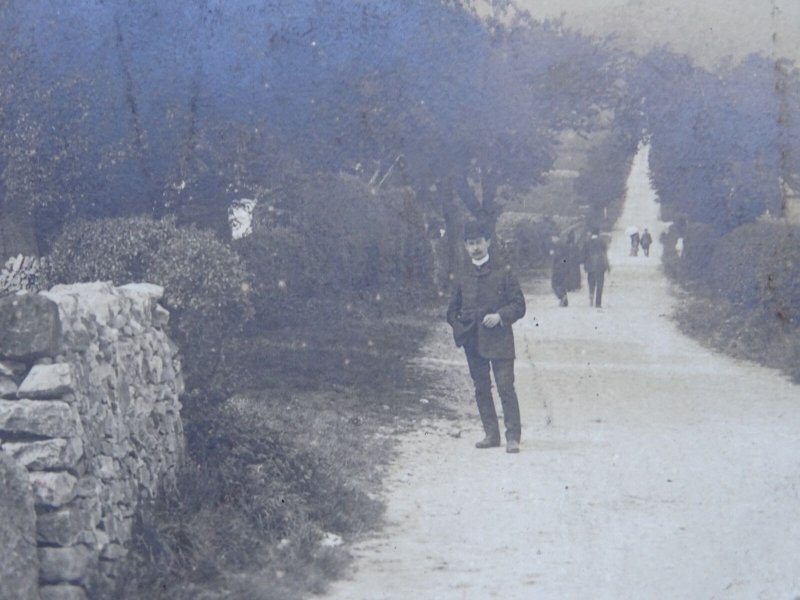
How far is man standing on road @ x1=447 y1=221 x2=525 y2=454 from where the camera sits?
348 inches

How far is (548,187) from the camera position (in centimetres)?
2467

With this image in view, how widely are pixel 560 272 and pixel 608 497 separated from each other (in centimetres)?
1363

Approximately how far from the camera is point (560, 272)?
20.8 meters

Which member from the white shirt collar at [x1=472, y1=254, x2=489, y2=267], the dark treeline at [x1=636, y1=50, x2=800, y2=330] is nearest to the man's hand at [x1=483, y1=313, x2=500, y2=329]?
the white shirt collar at [x1=472, y1=254, x2=489, y2=267]

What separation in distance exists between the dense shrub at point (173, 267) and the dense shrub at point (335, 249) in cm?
450

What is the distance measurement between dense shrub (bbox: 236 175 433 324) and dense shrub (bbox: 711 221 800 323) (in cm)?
505

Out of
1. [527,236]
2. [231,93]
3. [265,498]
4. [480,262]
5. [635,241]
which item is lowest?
[265,498]

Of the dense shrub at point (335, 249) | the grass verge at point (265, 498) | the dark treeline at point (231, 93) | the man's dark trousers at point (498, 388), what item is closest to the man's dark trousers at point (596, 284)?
the dense shrub at point (335, 249)

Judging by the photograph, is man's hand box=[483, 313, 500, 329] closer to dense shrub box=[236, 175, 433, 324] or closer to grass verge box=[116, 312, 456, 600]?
grass verge box=[116, 312, 456, 600]

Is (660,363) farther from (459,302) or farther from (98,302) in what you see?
(98,302)

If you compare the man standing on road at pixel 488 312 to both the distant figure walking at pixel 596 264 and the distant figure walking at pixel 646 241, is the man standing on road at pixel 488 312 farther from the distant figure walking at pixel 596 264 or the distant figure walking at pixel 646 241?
the distant figure walking at pixel 646 241

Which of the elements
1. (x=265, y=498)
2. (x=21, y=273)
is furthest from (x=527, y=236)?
(x=265, y=498)

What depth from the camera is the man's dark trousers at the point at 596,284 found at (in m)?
20.5

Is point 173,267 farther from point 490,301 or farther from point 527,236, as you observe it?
point 527,236
